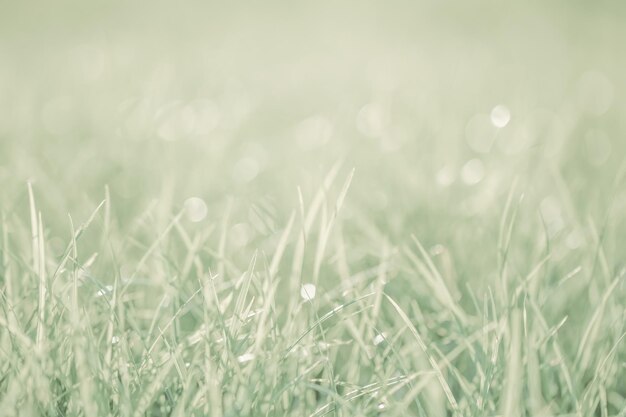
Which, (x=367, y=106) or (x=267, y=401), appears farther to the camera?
(x=367, y=106)

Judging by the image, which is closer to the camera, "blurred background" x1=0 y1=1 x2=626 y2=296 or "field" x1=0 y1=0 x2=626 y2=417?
"field" x1=0 y1=0 x2=626 y2=417

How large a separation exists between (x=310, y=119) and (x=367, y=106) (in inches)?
7.1

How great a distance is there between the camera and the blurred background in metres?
1.20

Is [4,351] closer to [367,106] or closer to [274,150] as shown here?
[274,150]

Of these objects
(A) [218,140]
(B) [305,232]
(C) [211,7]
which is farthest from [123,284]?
(C) [211,7]

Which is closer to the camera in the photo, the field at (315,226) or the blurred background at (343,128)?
the field at (315,226)

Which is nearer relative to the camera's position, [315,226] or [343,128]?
[315,226]

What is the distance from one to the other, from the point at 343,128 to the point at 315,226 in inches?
25.2

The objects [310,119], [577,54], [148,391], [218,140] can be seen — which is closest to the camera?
[148,391]

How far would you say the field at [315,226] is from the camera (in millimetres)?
716

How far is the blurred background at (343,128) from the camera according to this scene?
1.20 meters

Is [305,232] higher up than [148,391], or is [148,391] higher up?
[305,232]

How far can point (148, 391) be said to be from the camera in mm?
681

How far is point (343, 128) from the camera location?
1.88 meters
